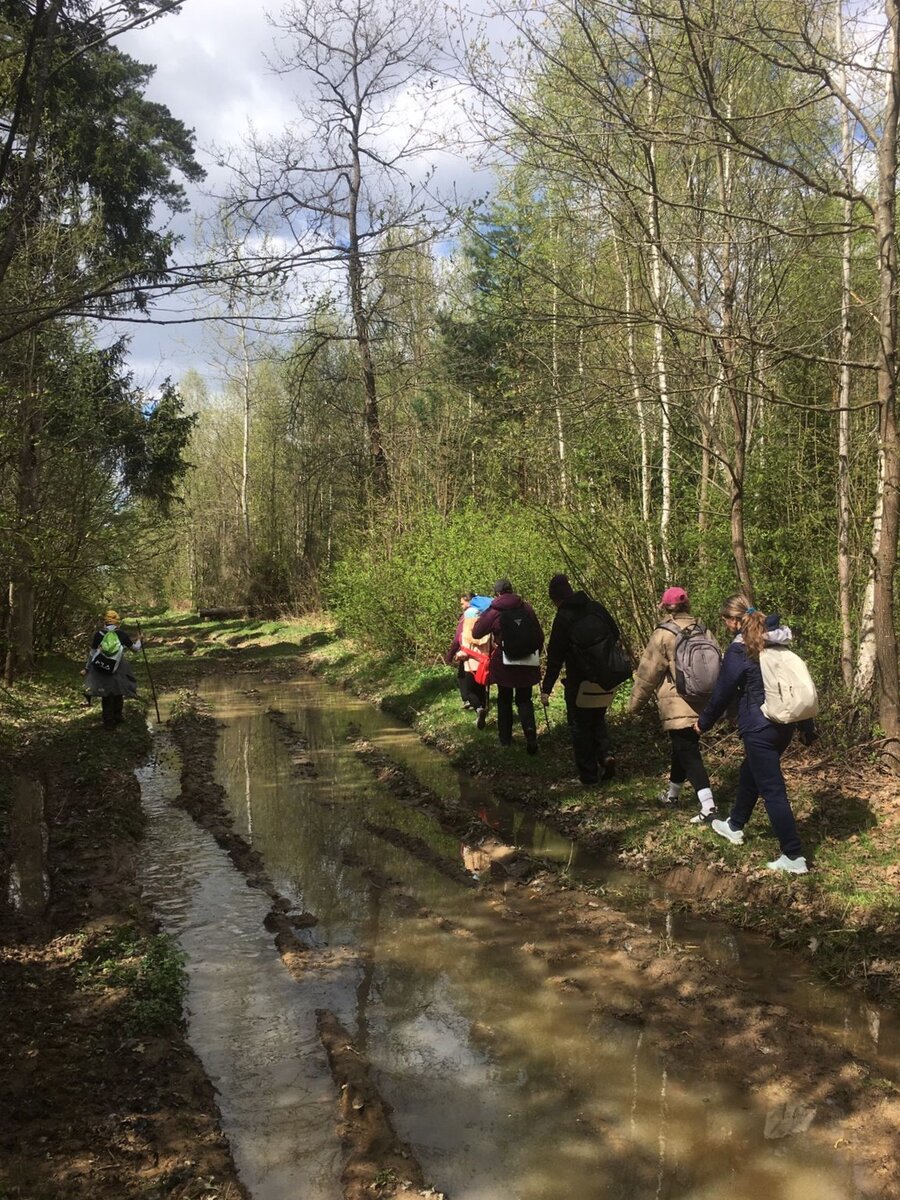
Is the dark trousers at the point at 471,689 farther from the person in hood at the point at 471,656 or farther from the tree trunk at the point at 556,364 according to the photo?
the tree trunk at the point at 556,364

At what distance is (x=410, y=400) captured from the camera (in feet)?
73.7

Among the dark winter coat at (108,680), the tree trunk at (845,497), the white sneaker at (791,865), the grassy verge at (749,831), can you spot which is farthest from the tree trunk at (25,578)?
the tree trunk at (845,497)

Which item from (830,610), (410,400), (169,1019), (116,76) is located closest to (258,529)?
(410,400)

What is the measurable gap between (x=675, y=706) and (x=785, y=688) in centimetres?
129

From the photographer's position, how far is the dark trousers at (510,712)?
9250 millimetres

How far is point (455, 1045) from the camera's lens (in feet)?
13.6

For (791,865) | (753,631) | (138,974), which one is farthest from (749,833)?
(138,974)

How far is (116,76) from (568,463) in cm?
1081

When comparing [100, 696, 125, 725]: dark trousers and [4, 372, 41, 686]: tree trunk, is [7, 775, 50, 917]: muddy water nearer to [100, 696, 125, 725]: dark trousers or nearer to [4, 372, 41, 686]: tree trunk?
[100, 696, 125, 725]: dark trousers

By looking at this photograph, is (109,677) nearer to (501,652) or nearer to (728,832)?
(501,652)

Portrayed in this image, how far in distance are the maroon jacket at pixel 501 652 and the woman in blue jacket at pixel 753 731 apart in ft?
10.1

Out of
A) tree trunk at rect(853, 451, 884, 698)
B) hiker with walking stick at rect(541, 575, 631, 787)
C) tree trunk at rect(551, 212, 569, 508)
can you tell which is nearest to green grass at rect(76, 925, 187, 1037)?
hiker with walking stick at rect(541, 575, 631, 787)

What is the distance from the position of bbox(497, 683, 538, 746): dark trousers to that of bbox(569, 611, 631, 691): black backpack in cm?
155

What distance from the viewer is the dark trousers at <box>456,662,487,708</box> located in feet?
35.3
